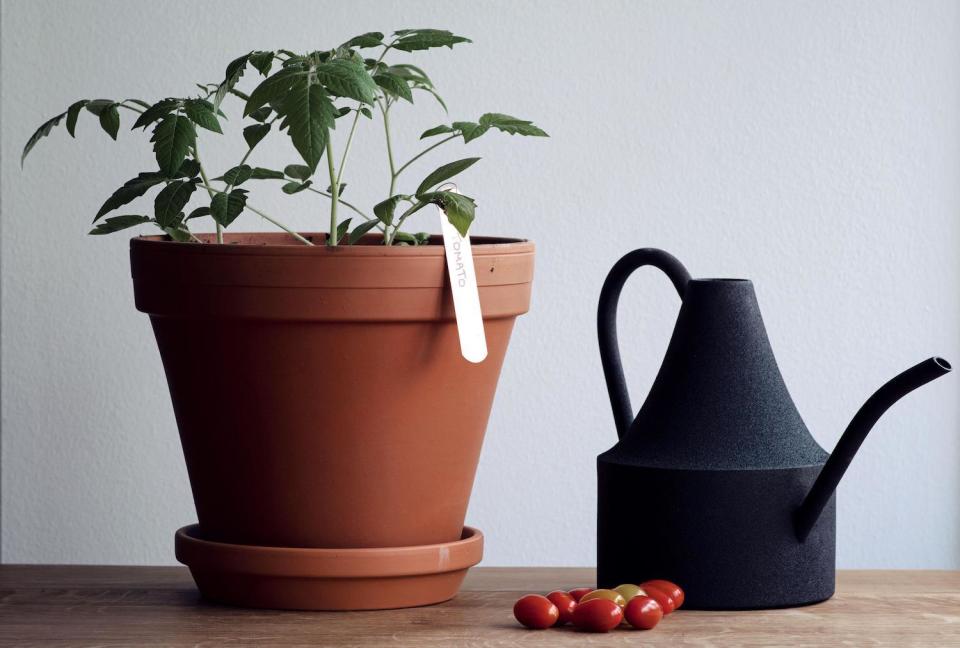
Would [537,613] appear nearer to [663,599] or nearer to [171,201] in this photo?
[663,599]

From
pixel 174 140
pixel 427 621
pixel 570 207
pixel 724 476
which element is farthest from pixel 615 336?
pixel 570 207

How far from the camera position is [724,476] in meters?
0.81

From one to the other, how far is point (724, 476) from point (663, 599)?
0.10 m

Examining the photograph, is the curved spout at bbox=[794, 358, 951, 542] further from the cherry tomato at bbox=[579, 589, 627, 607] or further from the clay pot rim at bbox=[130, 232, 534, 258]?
the clay pot rim at bbox=[130, 232, 534, 258]

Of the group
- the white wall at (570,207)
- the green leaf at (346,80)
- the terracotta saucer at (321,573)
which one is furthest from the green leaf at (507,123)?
the white wall at (570,207)

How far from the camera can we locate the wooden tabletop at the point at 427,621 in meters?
0.77

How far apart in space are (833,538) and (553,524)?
0.74 m

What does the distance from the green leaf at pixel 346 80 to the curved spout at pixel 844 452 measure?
41 cm

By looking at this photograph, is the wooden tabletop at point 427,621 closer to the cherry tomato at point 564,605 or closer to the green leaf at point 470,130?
the cherry tomato at point 564,605

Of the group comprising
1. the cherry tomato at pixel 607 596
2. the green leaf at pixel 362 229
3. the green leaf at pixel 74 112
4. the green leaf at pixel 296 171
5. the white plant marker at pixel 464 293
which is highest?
the green leaf at pixel 74 112

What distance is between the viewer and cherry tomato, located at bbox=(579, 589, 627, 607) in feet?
2.61

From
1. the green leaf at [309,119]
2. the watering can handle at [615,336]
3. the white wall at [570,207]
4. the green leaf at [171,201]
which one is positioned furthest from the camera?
the white wall at [570,207]

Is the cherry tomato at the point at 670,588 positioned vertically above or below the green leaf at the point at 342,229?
below

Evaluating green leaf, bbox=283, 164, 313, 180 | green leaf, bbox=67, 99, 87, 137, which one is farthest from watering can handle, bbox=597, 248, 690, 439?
green leaf, bbox=67, 99, 87, 137
